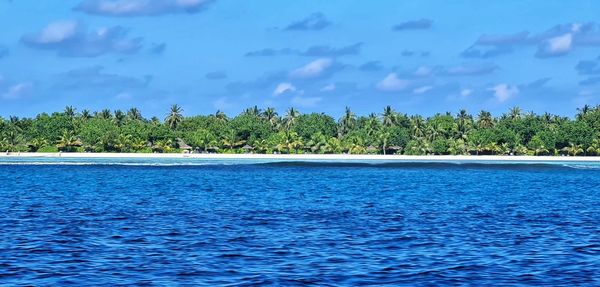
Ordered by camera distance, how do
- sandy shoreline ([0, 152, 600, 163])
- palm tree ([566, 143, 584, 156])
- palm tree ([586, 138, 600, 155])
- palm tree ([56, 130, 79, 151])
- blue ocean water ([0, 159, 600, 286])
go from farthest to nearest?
palm tree ([56, 130, 79, 151]), palm tree ([566, 143, 584, 156]), palm tree ([586, 138, 600, 155]), sandy shoreline ([0, 152, 600, 163]), blue ocean water ([0, 159, 600, 286])

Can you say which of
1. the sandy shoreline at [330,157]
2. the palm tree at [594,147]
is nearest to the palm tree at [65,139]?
the sandy shoreline at [330,157]

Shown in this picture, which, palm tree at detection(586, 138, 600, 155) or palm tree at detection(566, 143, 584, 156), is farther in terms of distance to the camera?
palm tree at detection(566, 143, 584, 156)

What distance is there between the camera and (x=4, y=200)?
55500mm

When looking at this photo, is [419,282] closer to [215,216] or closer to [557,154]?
[215,216]

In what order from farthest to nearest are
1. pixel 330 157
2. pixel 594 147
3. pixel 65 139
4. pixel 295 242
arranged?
pixel 330 157
pixel 65 139
pixel 594 147
pixel 295 242

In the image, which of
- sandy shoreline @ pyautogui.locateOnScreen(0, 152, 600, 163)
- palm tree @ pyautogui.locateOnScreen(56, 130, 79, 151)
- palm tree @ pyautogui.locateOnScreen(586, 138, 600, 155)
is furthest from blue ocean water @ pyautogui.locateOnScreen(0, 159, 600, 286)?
palm tree @ pyautogui.locateOnScreen(56, 130, 79, 151)

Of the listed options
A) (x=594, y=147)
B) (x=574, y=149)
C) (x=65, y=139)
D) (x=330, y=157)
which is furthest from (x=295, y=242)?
(x=65, y=139)

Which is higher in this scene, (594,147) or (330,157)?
(594,147)

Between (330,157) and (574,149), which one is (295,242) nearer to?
(330,157)

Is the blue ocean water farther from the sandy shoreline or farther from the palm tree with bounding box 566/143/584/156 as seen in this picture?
the palm tree with bounding box 566/143/584/156

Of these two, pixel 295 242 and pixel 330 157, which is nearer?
pixel 295 242

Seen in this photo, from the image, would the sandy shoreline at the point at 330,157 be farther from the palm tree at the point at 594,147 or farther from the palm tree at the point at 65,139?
the palm tree at the point at 65,139

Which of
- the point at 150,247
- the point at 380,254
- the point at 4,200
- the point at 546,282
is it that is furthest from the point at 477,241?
the point at 4,200

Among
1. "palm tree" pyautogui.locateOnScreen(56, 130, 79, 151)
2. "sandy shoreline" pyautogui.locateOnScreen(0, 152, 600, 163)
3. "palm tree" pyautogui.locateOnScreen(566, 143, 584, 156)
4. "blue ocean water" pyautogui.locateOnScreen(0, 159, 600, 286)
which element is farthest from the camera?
"palm tree" pyautogui.locateOnScreen(56, 130, 79, 151)
